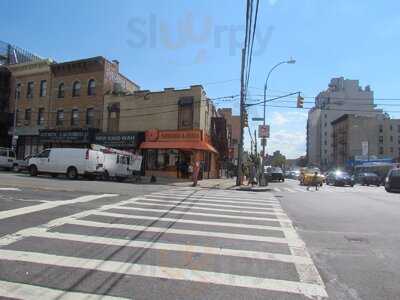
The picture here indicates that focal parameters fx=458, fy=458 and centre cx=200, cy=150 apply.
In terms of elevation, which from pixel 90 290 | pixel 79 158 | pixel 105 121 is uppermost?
pixel 105 121

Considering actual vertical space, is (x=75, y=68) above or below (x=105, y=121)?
above

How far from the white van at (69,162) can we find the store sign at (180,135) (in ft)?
25.6

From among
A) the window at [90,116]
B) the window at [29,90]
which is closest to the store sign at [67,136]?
the window at [90,116]

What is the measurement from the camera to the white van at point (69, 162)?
2877 centimetres

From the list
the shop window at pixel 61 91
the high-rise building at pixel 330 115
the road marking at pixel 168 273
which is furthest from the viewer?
the high-rise building at pixel 330 115

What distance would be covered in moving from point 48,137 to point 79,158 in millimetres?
14392

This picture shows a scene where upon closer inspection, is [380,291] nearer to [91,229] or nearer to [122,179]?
[91,229]

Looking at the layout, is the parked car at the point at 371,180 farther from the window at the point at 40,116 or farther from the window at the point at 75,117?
the window at the point at 40,116

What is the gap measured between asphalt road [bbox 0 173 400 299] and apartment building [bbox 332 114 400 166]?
102309 millimetres

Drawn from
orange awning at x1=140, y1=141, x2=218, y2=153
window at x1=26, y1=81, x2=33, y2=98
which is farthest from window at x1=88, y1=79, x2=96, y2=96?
orange awning at x1=140, y1=141, x2=218, y2=153

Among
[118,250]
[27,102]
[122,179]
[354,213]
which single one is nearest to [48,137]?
[27,102]

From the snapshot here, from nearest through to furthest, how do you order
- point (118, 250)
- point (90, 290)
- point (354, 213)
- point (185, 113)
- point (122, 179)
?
point (90, 290), point (118, 250), point (354, 213), point (122, 179), point (185, 113)

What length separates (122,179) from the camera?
31531 millimetres

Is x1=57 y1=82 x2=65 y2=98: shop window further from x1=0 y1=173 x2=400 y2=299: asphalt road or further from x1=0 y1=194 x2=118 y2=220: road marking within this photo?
x1=0 y1=173 x2=400 y2=299: asphalt road
